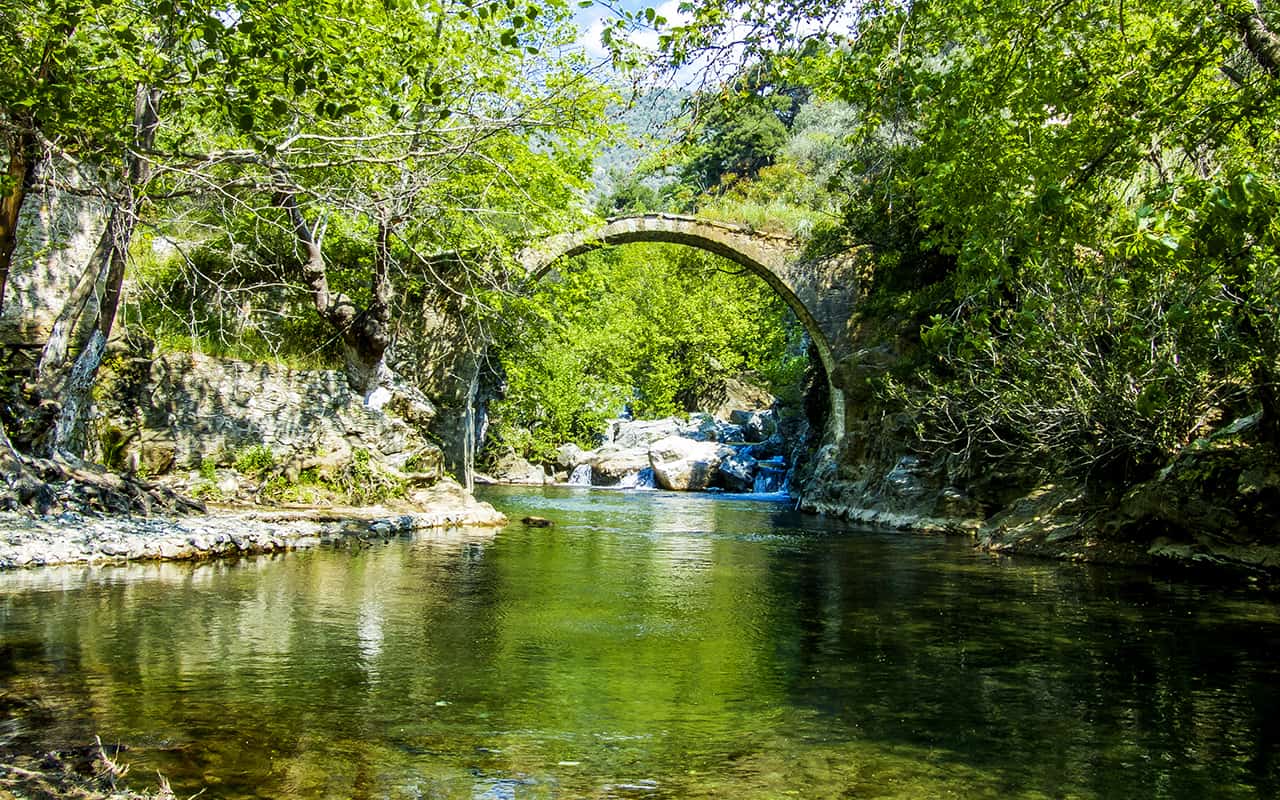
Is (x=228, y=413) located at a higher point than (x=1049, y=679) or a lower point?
higher

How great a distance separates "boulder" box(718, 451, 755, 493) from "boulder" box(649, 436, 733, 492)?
224mm

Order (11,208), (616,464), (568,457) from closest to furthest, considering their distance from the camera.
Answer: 1. (11,208)
2. (616,464)
3. (568,457)

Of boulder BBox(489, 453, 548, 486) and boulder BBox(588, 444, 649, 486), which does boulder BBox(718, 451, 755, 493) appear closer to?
boulder BBox(588, 444, 649, 486)

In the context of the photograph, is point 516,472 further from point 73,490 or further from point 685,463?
point 73,490

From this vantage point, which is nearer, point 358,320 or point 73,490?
point 73,490

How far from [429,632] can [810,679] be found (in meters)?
2.73

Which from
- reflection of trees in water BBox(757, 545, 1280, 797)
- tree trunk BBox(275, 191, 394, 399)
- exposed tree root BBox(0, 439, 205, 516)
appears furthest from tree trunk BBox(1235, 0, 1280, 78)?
tree trunk BBox(275, 191, 394, 399)

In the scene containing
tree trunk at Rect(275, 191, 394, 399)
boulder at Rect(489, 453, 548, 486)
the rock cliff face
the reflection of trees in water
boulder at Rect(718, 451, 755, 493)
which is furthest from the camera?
boulder at Rect(489, 453, 548, 486)

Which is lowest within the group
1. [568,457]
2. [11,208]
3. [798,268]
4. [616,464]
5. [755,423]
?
[616,464]

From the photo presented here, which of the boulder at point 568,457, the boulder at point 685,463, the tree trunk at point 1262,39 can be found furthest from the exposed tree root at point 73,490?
the boulder at point 568,457

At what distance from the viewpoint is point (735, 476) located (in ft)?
89.5

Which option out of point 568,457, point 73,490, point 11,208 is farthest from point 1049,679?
point 568,457

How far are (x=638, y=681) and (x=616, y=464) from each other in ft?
76.3

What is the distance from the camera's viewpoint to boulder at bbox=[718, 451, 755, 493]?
1071 inches
